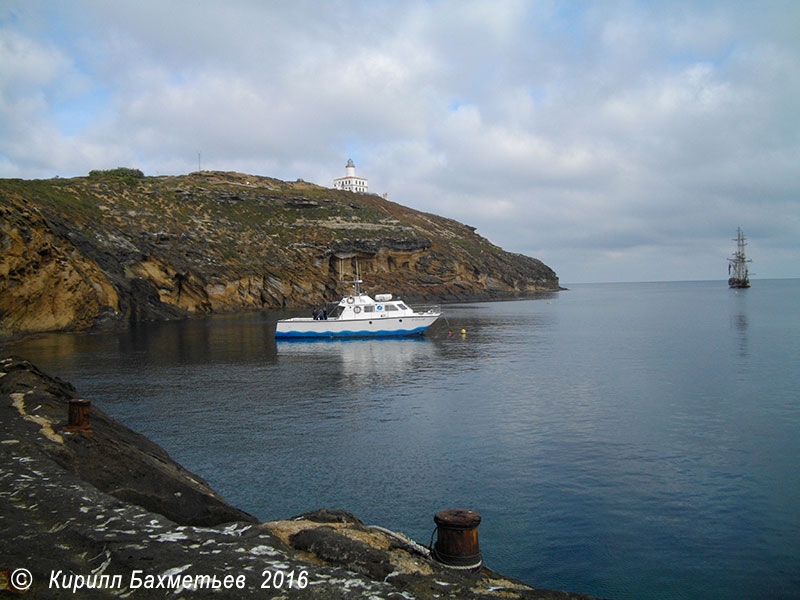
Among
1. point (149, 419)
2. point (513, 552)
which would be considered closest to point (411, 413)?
point (149, 419)

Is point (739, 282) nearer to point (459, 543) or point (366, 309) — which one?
point (366, 309)

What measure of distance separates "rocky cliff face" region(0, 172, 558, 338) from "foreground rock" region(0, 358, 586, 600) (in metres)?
43.9

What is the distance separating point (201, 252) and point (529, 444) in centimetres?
7504

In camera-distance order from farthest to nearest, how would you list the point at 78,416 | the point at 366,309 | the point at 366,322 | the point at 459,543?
the point at 366,309 → the point at 366,322 → the point at 78,416 → the point at 459,543

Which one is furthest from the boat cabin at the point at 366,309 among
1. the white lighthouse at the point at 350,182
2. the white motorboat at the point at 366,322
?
the white lighthouse at the point at 350,182

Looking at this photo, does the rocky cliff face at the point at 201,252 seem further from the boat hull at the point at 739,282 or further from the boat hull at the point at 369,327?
the boat hull at the point at 739,282

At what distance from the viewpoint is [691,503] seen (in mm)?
13539

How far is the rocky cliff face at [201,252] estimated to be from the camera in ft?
165

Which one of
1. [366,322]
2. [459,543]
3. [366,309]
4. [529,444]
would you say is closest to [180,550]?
[459,543]

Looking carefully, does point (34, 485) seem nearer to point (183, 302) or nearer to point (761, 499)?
point (761, 499)

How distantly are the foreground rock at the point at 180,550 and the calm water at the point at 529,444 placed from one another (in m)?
3.95

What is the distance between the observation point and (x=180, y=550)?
268 inches

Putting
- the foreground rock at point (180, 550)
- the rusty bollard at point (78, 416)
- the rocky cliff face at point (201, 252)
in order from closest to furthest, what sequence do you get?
the foreground rock at point (180, 550)
the rusty bollard at point (78, 416)
the rocky cliff face at point (201, 252)

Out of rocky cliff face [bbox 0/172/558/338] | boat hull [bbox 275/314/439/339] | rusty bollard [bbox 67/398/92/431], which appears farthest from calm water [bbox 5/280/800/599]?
rocky cliff face [bbox 0/172/558/338]
